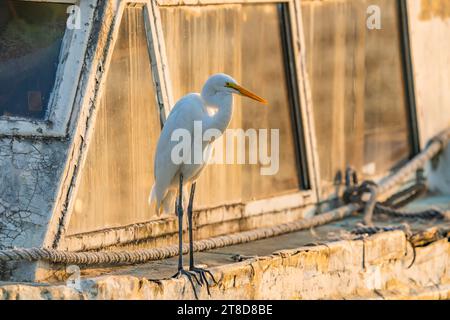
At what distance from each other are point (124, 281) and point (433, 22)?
24.6 feet

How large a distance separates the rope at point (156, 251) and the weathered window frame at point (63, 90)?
34.2 inches

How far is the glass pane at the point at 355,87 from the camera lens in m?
12.7

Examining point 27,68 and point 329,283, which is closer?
point 27,68

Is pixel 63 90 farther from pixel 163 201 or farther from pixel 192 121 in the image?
pixel 163 201

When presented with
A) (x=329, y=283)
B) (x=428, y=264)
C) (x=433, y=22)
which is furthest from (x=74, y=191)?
(x=433, y=22)

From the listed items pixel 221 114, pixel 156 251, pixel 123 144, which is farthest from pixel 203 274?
pixel 123 144

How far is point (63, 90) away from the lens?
30.8 ft

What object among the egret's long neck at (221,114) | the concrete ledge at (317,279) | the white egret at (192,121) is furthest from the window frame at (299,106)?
the egret's long neck at (221,114)

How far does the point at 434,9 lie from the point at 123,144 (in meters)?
6.01

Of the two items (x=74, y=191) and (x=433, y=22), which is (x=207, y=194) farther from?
(x=433, y=22)

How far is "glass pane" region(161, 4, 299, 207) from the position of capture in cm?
1072
